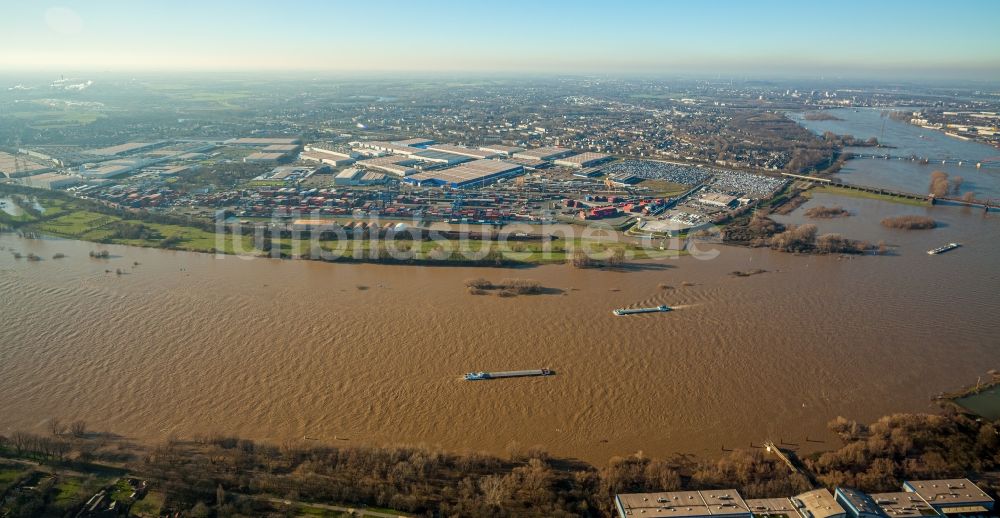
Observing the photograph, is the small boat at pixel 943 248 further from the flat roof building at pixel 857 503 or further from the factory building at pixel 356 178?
the factory building at pixel 356 178

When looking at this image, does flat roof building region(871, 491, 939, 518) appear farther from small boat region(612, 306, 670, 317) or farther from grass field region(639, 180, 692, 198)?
grass field region(639, 180, 692, 198)

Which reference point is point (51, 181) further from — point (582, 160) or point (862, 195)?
point (862, 195)

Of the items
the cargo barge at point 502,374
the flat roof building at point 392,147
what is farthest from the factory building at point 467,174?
the cargo barge at point 502,374

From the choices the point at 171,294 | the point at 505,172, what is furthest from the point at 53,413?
the point at 505,172

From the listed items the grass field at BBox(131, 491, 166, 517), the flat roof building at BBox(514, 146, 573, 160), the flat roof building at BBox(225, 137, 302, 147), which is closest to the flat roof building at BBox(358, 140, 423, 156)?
the flat roof building at BBox(225, 137, 302, 147)

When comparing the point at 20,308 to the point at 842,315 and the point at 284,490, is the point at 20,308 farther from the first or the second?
the point at 842,315

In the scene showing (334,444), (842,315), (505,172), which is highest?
(505,172)
